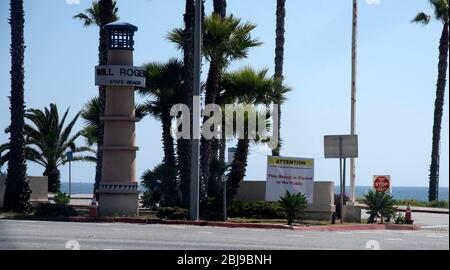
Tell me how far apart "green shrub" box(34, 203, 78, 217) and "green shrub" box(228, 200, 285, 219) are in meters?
5.50

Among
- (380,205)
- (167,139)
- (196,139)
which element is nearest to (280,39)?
(167,139)

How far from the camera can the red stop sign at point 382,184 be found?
32031 millimetres

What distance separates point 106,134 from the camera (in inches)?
1183

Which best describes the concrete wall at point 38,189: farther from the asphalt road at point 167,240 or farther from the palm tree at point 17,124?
the asphalt road at point 167,240

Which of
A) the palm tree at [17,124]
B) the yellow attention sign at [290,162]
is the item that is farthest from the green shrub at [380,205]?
the palm tree at [17,124]

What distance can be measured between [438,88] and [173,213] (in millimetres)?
27463

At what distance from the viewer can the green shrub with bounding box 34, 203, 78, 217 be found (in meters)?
28.7

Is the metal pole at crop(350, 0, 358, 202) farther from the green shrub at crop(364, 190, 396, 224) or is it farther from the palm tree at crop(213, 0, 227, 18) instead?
the palm tree at crop(213, 0, 227, 18)

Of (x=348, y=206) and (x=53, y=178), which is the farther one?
(x=53, y=178)

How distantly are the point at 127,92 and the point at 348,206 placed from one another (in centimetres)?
856

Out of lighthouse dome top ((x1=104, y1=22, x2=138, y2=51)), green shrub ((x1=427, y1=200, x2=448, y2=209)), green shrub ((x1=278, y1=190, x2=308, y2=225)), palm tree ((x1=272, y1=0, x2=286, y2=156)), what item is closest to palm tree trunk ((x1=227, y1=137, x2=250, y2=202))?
green shrub ((x1=278, y1=190, x2=308, y2=225))
